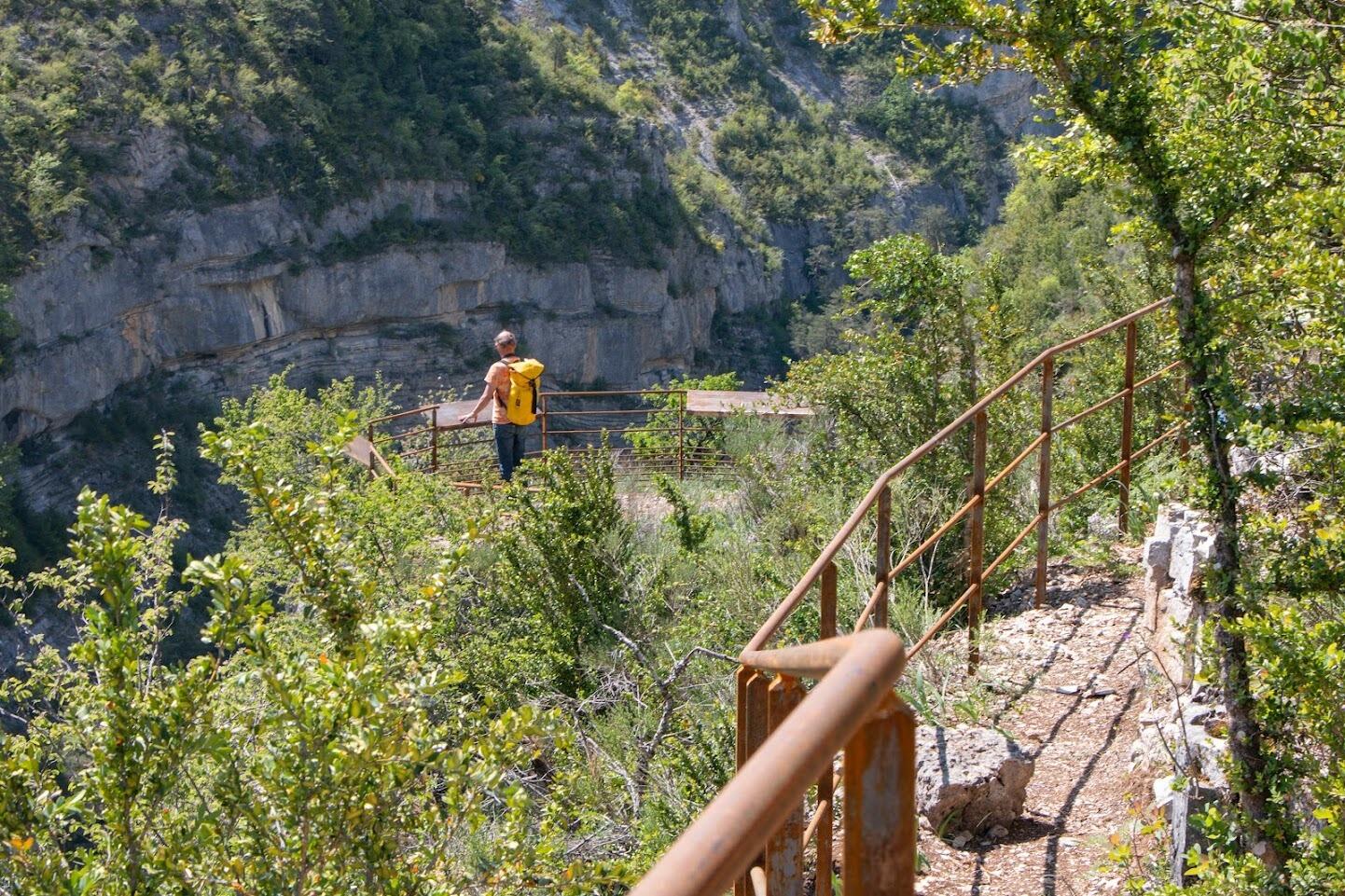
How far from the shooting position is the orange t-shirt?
9375 mm

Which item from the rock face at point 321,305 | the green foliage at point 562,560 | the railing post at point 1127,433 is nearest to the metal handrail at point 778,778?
the railing post at point 1127,433

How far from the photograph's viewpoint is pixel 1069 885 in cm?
343

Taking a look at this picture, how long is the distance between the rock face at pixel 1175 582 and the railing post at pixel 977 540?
2.04ft

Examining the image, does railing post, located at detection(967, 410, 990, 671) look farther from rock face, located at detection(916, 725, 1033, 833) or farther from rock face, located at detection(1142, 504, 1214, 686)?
rock face, located at detection(916, 725, 1033, 833)

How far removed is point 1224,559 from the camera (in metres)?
3.33

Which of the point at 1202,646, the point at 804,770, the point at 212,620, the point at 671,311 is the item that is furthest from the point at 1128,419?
the point at 671,311

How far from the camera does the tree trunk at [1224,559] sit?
299 cm

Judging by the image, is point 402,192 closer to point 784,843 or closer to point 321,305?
point 321,305

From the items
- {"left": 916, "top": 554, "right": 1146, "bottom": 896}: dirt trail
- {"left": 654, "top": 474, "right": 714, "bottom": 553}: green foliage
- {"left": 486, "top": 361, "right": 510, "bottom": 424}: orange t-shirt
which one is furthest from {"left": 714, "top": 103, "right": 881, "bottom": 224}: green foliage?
{"left": 916, "top": 554, "right": 1146, "bottom": 896}: dirt trail

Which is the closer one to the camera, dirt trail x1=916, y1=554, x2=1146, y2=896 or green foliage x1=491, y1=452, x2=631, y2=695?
dirt trail x1=916, y1=554, x2=1146, y2=896

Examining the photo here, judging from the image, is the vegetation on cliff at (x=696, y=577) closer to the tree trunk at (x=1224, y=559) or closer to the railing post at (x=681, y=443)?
the tree trunk at (x=1224, y=559)

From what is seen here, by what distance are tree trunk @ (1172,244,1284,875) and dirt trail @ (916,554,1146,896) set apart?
0.56 m

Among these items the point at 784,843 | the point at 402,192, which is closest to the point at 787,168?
the point at 402,192

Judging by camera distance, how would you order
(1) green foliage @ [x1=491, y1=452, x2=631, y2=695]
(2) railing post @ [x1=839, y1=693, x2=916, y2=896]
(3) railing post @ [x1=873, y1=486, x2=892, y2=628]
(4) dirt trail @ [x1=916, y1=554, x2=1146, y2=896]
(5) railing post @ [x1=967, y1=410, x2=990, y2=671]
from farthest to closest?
1. (1) green foliage @ [x1=491, y1=452, x2=631, y2=695]
2. (5) railing post @ [x1=967, y1=410, x2=990, y2=671]
3. (3) railing post @ [x1=873, y1=486, x2=892, y2=628]
4. (4) dirt trail @ [x1=916, y1=554, x2=1146, y2=896]
5. (2) railing post @ [x1=839, y1=693, x2=916, y2=896]
